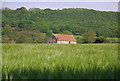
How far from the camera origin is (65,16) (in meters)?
73.2

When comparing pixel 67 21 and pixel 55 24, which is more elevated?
pixel 67 21

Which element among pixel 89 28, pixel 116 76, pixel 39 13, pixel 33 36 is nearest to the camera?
pixel 116 76

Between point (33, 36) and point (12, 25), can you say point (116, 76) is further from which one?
point (33, 36)

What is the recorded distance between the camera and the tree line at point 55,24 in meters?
44.3

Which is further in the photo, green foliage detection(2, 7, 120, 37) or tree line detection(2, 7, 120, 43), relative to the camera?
green foliage detection(2, 7, 120, 37)

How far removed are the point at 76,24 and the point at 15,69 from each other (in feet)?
203

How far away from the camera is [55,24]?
59812mm

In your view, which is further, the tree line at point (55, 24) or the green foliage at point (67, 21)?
the green foliage at point (67, 21)

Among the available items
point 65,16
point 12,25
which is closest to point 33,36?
point 12,25

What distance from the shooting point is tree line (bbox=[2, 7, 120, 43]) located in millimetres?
44325

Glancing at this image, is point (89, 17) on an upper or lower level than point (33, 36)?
upper

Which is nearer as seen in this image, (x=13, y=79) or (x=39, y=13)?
(x=13, y=79)

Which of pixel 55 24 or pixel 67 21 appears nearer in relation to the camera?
pixel 55 24

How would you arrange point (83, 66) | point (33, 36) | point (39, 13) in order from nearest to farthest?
1. point (83, 66)
2. point (33, 36)
3. point (39, 13)
